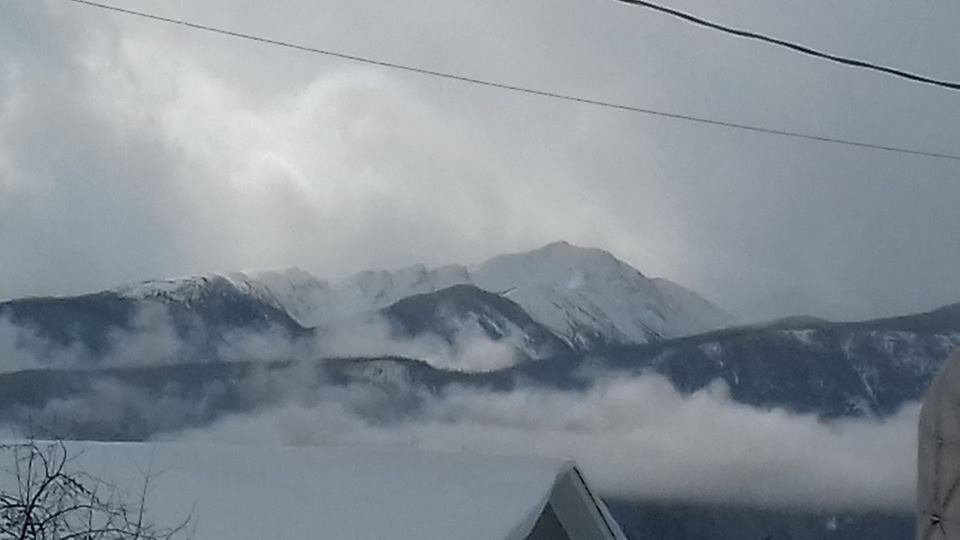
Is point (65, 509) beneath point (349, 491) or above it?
beneath

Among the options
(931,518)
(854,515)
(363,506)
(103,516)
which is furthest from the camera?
(854,515)

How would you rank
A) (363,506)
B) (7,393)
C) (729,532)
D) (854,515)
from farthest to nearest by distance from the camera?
1. (7,393)
2. (854,515)
3. (729,532)
4. (363,506)

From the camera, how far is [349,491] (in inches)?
402

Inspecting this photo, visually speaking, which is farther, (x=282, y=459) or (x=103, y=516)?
(x=282, y=459)

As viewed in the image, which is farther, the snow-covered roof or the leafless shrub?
the snow-covered roof

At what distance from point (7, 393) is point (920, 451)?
47.9 metres

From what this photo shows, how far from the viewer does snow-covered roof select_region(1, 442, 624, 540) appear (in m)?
8.96

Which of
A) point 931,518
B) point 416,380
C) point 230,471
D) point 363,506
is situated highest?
point 416,380

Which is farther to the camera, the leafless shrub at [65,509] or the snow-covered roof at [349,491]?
the snow-covered roof at [349,491]

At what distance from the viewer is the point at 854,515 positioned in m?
41.8

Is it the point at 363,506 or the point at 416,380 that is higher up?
the point at 416,380

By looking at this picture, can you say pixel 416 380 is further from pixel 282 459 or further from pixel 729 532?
pixel 282 459

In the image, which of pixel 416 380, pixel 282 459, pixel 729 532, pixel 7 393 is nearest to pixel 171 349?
pixel 7 393

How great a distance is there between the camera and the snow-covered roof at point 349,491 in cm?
896
